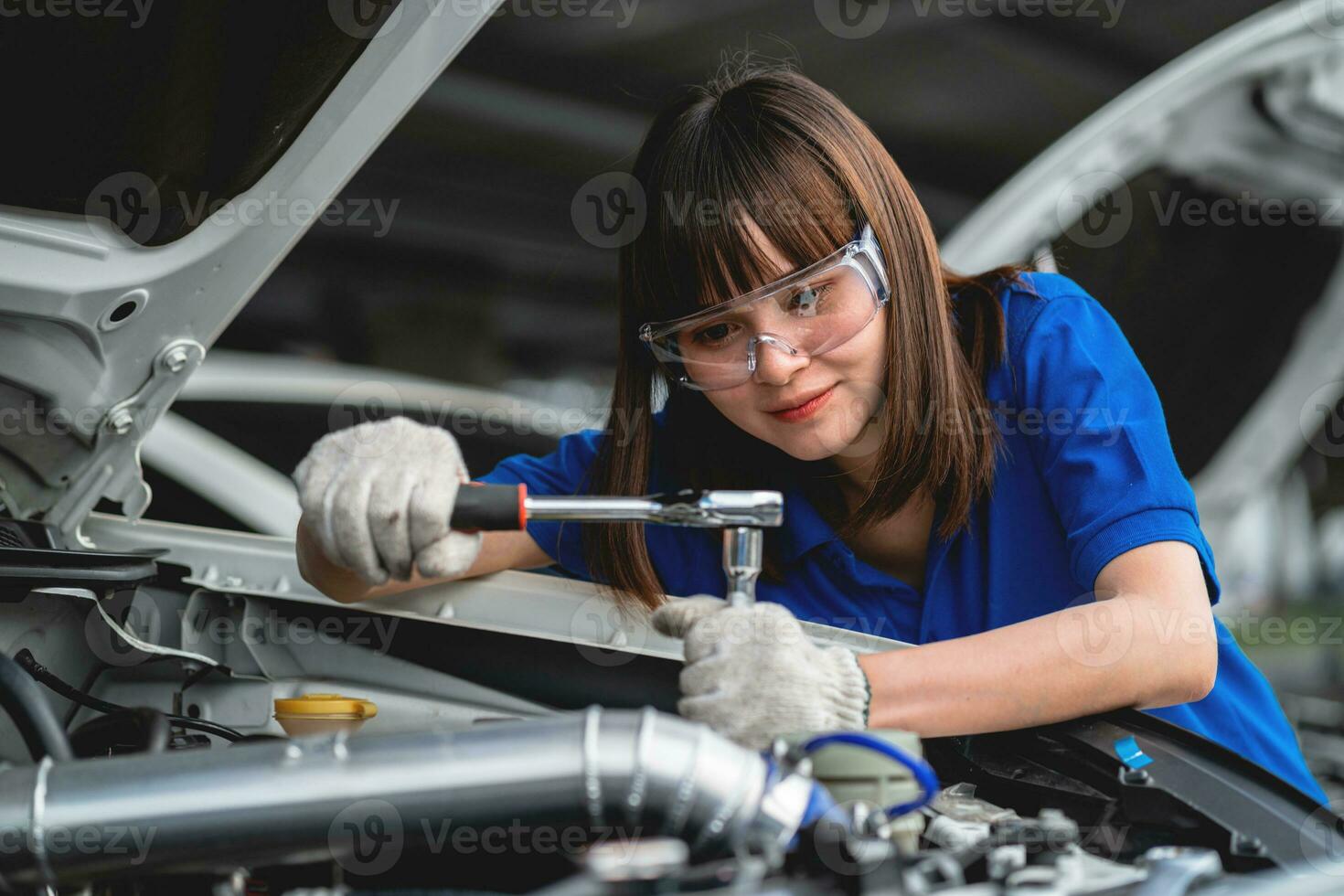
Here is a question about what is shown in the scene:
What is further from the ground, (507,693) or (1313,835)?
(507,693)

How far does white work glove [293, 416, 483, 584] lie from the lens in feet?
3.18

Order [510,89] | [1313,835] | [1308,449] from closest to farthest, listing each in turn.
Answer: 1. [1313,835]
2. [510,89]
3. [1308,449]

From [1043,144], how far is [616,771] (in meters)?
4.02

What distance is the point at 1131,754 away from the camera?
102 cm

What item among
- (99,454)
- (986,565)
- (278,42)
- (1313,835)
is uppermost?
(278,42)

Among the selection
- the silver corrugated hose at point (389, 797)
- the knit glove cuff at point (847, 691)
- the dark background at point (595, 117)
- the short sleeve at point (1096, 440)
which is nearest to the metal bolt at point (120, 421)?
the silver corrugated hose at point (389, 797)

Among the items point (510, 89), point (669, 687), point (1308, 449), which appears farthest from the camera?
point (1308, 449)

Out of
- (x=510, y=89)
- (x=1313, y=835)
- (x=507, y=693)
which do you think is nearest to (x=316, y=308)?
(x=510, y=89)

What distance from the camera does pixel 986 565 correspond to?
139 cm

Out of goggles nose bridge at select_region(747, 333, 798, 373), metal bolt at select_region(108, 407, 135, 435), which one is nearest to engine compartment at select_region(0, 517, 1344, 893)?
metal bolt at select_region(108, 407, 135, 435)

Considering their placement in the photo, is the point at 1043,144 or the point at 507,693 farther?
the point at 1043,144

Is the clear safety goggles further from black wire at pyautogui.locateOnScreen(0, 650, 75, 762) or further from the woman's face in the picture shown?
black wire at pyautogui.locateOnScreen(0, 650, 75, 762)

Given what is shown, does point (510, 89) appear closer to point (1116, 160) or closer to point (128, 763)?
point (1116, 160)

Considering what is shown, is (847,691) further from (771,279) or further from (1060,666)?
(771,279)
